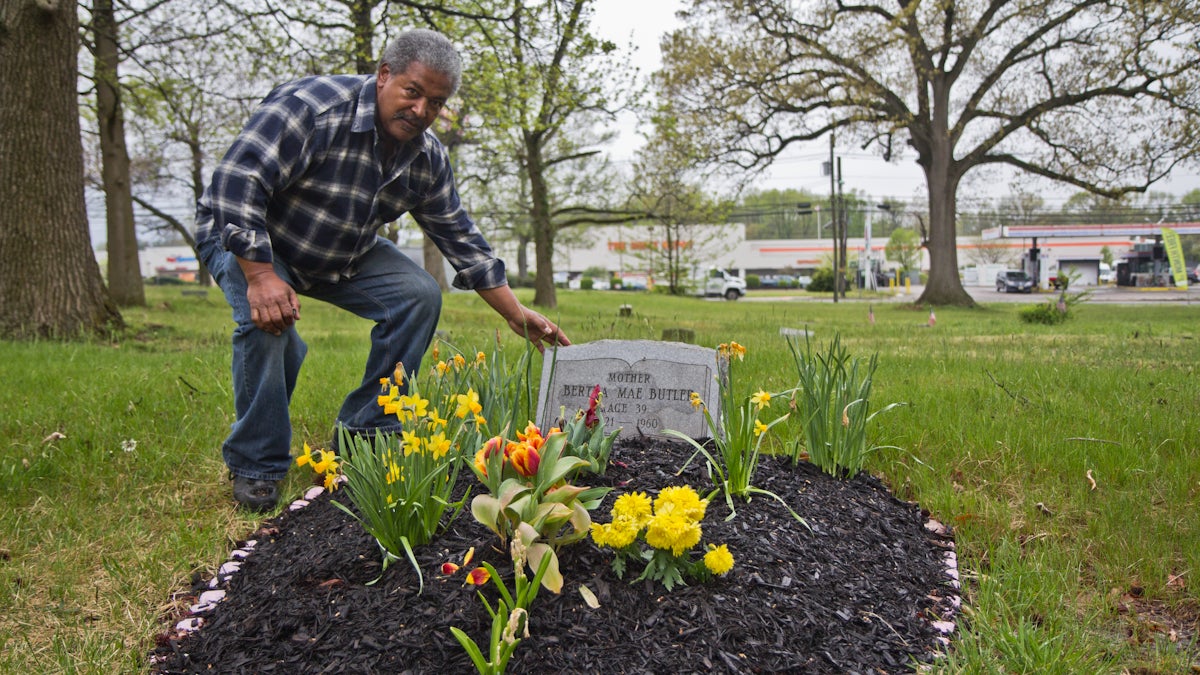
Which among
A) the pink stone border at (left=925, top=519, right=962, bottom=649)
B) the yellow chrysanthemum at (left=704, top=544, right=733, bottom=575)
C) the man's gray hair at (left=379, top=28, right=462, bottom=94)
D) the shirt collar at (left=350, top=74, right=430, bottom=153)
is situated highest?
the man's gray hair at (left=379, top=28, right=462, bottom=94)

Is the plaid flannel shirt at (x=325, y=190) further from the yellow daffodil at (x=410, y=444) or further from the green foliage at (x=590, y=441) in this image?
the yellow daffodil at (x=410, y=444)

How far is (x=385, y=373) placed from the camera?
11.2 ft

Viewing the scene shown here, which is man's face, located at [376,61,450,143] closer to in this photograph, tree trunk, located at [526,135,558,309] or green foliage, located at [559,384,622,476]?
green foliage, located at [559,384,622,476]

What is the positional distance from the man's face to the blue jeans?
25.6 inches

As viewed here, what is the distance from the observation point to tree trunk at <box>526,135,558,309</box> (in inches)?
727

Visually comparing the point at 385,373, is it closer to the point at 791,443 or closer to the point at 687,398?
the point at 687,398

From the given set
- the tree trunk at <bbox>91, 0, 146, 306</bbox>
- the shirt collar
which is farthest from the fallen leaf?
the tree trunk at <bbox>91, 0, 146, 306</bbox>

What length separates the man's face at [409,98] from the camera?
2834mm

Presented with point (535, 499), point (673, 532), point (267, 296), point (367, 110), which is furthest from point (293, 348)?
point (673, 532)

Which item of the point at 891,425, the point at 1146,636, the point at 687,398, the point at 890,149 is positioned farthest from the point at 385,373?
the point at 890,149

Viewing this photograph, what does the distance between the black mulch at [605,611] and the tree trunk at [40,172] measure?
5331 mm

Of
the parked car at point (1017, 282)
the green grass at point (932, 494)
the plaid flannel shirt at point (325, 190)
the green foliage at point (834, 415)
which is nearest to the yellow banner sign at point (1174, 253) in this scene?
the parked car at point (1017, 282)

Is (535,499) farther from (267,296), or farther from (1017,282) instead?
(1017,282)

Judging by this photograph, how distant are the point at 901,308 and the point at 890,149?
437 centimetres
